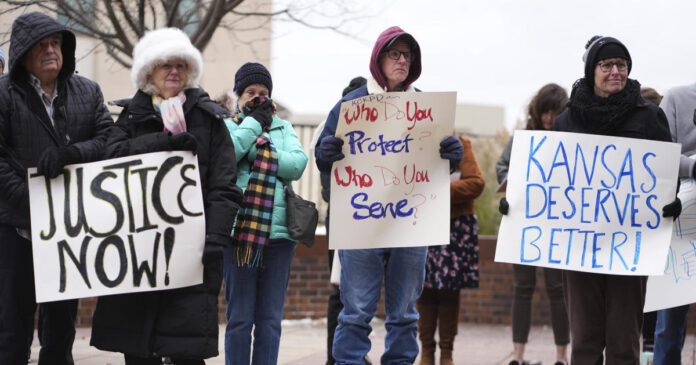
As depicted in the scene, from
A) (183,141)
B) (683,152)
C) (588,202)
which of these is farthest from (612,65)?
(183,141)

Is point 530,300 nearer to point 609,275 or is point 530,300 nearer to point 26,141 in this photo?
point 609,275

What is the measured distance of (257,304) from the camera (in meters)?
5.47

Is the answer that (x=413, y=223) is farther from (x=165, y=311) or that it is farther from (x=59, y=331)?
(x=59, y=331)

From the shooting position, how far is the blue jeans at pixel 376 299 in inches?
216

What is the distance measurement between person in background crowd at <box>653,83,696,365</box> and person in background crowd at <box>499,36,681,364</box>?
0.70m

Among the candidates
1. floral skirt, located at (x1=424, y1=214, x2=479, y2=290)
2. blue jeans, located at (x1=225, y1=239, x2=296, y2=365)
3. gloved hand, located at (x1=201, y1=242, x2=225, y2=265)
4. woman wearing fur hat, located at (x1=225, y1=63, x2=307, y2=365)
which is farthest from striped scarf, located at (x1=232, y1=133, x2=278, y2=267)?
floral skirt, located at (x1=424, y1=214, x2=479, y2=290)

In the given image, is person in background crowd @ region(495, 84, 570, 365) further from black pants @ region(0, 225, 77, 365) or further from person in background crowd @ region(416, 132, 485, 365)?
black pants @ region(0, 225, 77, 365)

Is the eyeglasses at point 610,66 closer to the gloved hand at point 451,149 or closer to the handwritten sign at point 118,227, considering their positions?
the gloved hand at point 451,149

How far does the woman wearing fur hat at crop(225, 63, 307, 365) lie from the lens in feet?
17.5

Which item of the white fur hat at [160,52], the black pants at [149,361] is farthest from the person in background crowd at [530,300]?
the black pants at [149,361]

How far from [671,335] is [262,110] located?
113 inches

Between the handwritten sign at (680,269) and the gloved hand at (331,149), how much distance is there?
6.36 ft

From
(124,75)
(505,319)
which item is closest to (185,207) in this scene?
(505,319)

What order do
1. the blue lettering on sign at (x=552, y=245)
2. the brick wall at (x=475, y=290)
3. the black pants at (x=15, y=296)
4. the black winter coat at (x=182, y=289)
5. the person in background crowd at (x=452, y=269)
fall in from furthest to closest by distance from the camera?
the brick wall at (x=475, y=290) → the person in background crowd at (x=452, y=269) → the blue lettering on sign at (x=552, y=245) → the black pants at (x=15, y=296) → the black winter coat at (x=182, y=289)
